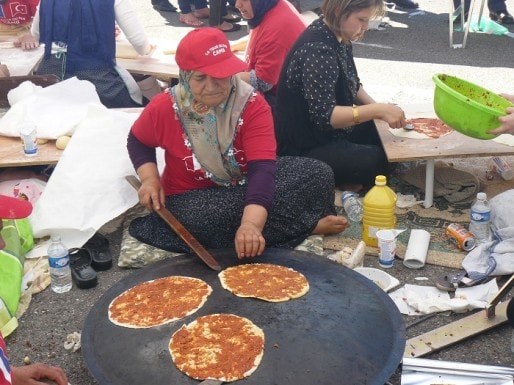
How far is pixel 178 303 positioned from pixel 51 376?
673 mm

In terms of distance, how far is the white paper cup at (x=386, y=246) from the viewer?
378 cm

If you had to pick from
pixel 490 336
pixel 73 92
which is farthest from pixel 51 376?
pixel 73 92

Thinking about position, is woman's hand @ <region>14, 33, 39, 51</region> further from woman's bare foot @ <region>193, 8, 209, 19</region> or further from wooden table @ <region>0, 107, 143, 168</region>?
woman's bare foot @ <region>193, 8, 209, 19</region>

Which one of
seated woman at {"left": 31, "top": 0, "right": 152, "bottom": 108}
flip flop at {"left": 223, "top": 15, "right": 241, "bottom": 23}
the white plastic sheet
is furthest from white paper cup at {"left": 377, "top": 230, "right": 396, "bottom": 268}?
flip flop at {"left": 223, "top": 15, "right": 241, "bottom": 23}

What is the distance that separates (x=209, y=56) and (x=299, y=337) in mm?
1334

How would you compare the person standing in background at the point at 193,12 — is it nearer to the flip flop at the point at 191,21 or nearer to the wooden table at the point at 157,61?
the flip flop at the point at 191,21

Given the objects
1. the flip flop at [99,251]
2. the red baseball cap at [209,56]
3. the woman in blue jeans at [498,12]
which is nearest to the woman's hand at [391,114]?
the red baseball cap at [209,56]

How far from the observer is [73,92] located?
16.0 feet

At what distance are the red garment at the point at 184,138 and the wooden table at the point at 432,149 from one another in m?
0.90

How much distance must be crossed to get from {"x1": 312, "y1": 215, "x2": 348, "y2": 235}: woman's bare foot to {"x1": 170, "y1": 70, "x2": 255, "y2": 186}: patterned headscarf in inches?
24.8

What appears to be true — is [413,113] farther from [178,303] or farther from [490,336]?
[178,303]

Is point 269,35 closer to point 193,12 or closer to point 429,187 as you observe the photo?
point 429,187

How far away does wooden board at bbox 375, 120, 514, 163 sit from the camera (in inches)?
163

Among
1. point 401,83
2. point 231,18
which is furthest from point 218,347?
point 231,18
